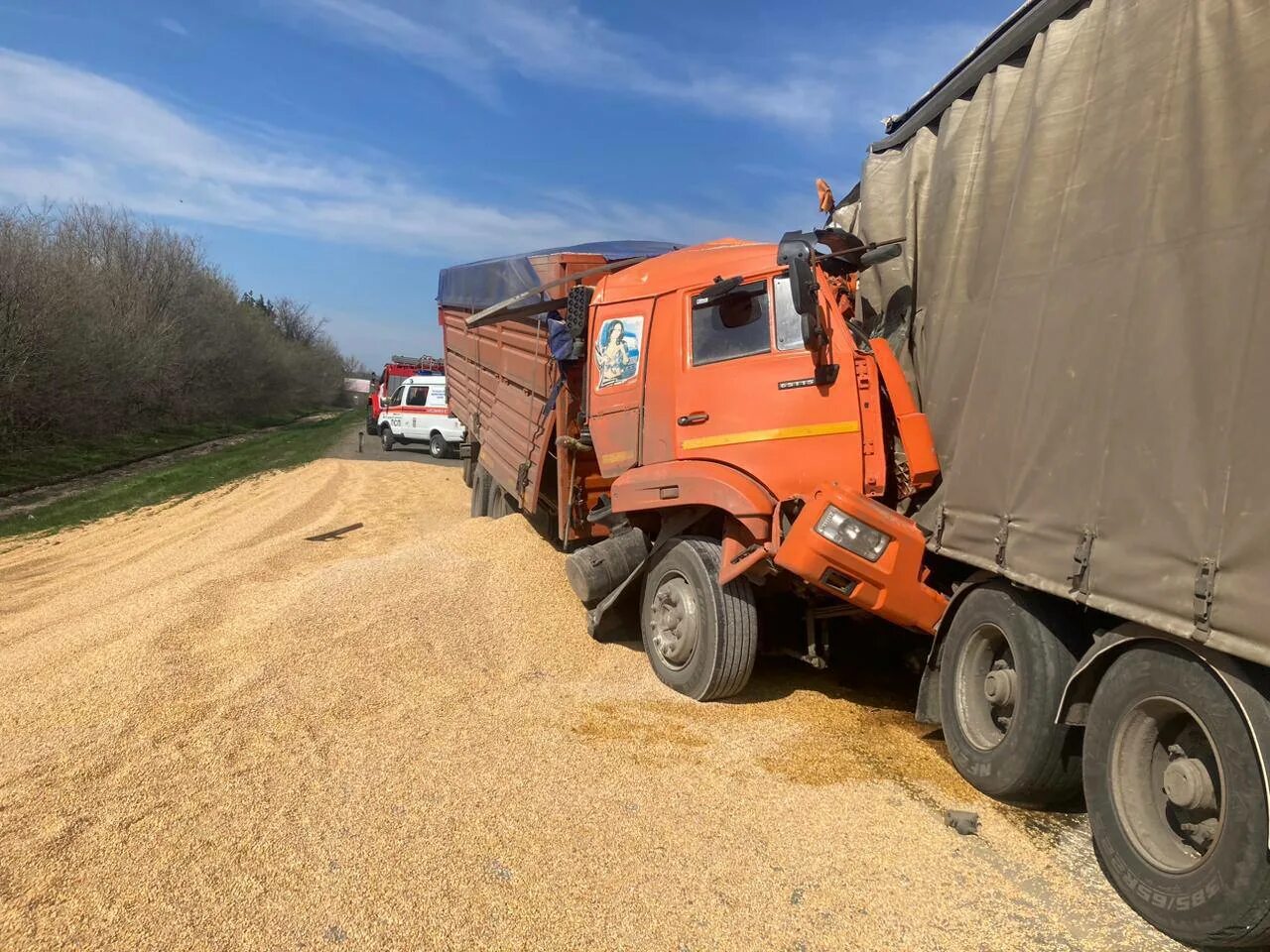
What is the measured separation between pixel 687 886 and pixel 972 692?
5.68 ft

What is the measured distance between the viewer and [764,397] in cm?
520

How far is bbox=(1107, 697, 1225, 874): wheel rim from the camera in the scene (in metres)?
3.01

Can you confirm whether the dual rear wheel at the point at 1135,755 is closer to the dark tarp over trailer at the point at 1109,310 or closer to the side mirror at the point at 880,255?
the dark tarp over trailer at the point at 1109,310

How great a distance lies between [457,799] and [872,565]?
90.0 inches

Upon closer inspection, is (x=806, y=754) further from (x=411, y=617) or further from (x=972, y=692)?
(x=411, y=617)

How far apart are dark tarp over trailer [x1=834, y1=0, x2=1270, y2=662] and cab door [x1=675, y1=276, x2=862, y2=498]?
A: 0.49 meters

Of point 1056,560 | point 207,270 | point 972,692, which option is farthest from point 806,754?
point 207,270

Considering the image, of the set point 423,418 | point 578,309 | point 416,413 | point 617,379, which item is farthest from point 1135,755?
point 416,413

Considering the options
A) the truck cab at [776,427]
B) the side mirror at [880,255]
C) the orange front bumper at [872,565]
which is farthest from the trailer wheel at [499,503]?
the orange front bumper at [872,565]

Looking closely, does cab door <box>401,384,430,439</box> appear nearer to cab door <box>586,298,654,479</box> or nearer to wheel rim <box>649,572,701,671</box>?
cab door <box>586,298,654,479</box>

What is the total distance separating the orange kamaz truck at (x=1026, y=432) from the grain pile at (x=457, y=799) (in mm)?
430

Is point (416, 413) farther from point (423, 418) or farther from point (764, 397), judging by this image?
point (764, 397)

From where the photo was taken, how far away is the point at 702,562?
5586mm

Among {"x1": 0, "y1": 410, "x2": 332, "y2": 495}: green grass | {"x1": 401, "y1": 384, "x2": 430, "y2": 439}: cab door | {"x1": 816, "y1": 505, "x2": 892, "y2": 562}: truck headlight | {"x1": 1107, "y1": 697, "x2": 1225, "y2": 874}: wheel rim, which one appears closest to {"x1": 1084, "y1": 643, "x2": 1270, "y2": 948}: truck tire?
{"x1": 1107, "y1": 697, "x2": 1225, "y2": 874}: wheel rim
